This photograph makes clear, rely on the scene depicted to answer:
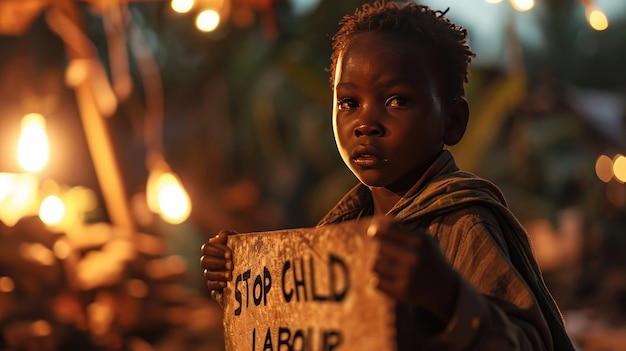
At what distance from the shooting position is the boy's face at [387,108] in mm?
1655

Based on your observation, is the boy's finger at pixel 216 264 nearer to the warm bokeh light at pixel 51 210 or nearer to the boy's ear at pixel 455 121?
the boy's ear at pixel 455 121

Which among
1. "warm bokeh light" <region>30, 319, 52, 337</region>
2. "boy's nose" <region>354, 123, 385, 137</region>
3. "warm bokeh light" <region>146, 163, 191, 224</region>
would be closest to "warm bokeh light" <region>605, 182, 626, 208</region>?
"warm bokeh light" <region>146, 163, 191, 224</region>

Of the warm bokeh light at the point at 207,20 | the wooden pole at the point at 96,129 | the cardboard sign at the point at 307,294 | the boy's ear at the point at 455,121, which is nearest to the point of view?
the cardboard sign at the point at 307,294

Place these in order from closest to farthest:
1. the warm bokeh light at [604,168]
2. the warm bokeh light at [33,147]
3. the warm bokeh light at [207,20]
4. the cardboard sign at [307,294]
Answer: the cardboard sign at [307,294] < the warm bokeh light at [207,20] < the warm bokeh light at [33,147] < the warm bokeh light at [604,168]

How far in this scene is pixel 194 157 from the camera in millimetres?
9703

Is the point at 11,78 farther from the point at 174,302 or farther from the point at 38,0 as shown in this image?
the point at 174,302

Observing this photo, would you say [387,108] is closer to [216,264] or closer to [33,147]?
[216,264]

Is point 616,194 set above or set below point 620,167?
below

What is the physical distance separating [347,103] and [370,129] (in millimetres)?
100

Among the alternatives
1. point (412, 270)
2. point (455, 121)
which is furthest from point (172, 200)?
point (412, 270)

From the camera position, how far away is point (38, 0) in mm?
5770

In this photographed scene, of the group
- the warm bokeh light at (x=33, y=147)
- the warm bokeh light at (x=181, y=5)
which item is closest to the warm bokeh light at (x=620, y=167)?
the warm bokeh light at (x=181, y=5)

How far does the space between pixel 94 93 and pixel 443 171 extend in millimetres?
5059

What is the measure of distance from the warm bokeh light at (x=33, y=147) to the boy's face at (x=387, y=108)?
169 inches
